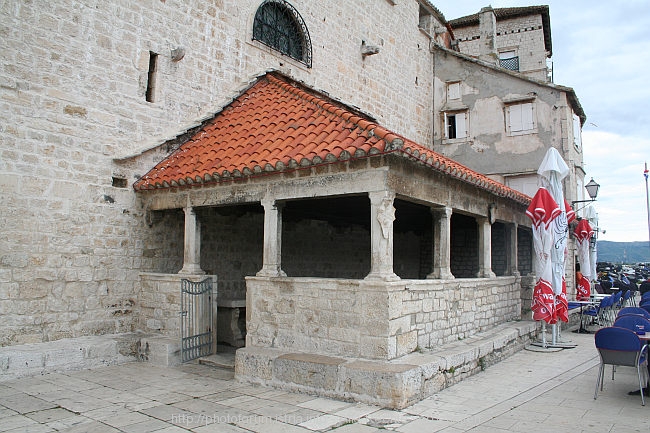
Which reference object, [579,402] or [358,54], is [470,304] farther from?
[358,54]

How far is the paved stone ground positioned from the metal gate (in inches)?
20.7

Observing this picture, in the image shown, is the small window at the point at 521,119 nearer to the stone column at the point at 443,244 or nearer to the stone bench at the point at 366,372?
the stone column at the point at 443,244

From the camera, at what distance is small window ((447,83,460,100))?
16.9 metres

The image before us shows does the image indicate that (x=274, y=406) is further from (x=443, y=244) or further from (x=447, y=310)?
(x=443, y=244)

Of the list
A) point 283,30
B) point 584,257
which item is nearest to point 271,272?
point 283,30

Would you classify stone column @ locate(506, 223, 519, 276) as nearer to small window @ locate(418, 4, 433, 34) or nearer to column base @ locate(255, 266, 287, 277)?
column base @ locate(255, 266, 287, 277)

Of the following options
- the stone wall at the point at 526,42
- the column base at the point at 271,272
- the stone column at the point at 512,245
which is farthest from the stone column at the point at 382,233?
the stone wall at the point at 526,42

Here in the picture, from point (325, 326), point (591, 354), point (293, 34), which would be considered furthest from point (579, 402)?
point (293, 34)

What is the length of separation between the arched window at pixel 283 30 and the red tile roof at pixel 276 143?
5.14ft

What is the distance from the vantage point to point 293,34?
12.0 meters

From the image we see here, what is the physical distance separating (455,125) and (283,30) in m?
7.55

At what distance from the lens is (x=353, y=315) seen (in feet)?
19.9

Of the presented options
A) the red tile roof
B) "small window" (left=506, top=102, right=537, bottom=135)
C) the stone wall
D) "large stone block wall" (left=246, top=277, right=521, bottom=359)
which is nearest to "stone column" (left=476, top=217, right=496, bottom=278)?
the red tile roof

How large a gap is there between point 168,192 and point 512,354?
6.48 meters
